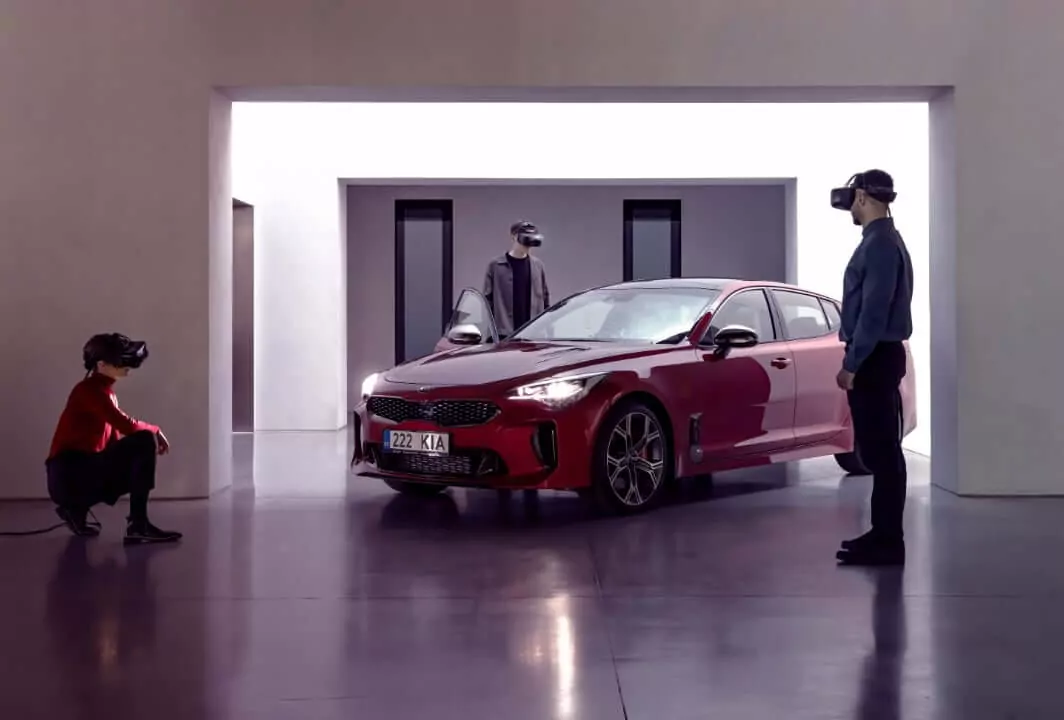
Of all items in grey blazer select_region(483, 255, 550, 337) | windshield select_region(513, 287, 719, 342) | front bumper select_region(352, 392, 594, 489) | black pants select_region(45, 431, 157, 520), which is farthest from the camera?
grey blazer select_region(483, 255, 550, 337)

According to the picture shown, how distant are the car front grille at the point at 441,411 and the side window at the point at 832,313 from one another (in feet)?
10.8

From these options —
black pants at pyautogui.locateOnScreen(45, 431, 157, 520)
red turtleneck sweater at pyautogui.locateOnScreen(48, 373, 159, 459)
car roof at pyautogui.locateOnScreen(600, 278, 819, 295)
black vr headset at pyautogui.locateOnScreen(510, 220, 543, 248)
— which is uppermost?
black vr headset at pyautogui.locateOnScreen(510, 220, 543, 248)

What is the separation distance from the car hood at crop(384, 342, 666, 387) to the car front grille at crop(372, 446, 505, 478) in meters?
0.43

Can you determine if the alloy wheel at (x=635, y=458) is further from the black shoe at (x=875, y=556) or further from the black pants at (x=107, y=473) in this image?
the black pants at (x=107, y=473)

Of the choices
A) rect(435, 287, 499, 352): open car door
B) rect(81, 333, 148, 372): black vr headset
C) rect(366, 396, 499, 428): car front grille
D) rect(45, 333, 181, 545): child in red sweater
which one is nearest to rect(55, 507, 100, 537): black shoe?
rect(45, 333, 181, 545): child in red sweater

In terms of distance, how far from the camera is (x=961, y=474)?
26.2 feet

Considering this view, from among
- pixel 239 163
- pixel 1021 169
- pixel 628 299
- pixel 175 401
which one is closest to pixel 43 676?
pixel 175 401

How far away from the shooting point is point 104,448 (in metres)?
6.49

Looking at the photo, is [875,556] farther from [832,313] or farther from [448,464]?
[832,313]

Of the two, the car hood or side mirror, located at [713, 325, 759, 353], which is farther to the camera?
side mirror, located at [713, 325, 759, 353]

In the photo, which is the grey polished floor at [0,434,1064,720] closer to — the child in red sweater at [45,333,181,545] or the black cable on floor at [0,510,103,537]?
the black cable on floor at [0,510,103,537]

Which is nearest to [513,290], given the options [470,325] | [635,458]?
[470,325]

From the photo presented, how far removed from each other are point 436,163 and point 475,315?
5511 millimetres

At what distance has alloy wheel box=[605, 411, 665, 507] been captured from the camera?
7.00m
